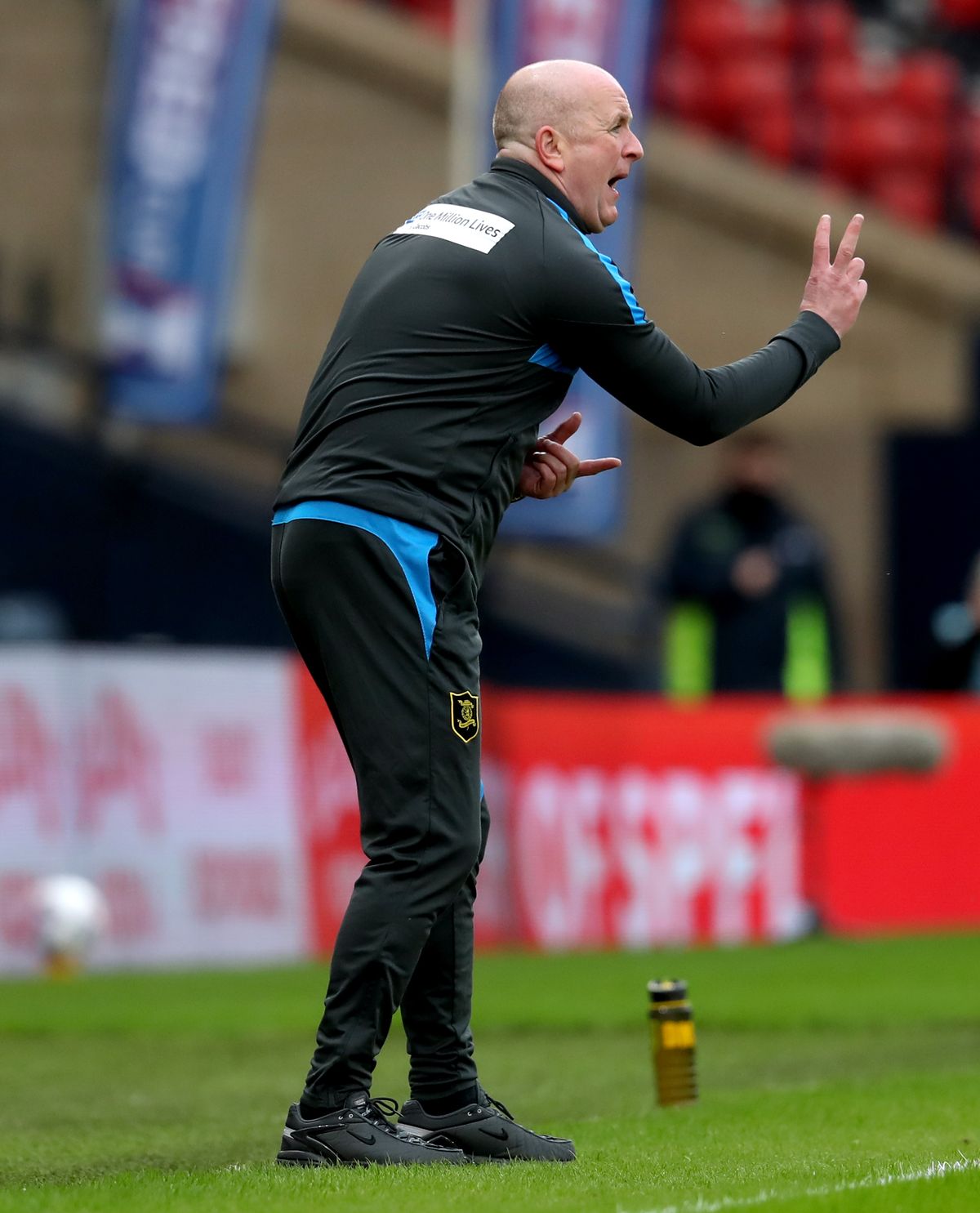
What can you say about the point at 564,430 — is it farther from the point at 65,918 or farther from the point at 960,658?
the point at 960,658

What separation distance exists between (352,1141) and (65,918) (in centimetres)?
702

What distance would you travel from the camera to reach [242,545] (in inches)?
723

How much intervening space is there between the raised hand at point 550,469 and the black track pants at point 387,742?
403 mm

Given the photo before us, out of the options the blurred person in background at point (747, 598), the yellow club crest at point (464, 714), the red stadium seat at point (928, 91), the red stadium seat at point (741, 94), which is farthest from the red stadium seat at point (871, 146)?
the yellow club crest at point (464, 714)

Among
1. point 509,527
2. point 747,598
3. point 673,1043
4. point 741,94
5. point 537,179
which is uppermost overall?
point 741,94

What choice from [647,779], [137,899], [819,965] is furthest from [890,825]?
[137,899]

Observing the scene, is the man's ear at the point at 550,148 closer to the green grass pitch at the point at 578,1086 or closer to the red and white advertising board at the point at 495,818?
the green grass pitch at the point at 578,1086

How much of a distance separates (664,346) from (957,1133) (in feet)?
6.29

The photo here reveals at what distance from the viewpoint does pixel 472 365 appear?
4902mm

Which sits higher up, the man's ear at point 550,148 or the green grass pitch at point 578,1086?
the man's ear at point 550,148

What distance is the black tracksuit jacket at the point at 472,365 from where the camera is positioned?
16.0 ft

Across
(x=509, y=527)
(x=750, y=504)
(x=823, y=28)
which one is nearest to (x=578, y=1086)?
(x=750, y=504)

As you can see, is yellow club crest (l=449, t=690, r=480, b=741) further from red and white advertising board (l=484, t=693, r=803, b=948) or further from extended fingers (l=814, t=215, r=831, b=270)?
red and white advertising board (l=484, t=693, r=803, b=948)

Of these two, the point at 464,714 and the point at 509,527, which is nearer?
the point at 464,714
